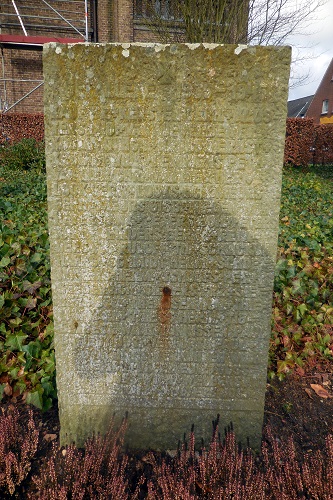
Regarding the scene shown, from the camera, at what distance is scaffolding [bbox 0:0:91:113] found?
14.1m

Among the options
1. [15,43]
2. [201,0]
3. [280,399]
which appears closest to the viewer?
[280,399]

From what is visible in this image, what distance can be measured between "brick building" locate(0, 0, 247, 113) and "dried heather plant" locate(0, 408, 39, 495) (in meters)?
13.9

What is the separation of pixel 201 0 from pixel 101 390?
9.50 meters

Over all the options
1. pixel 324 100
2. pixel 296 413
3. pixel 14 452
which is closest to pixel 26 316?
pixel 14 452

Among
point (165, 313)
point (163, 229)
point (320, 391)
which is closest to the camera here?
point (163, 229)

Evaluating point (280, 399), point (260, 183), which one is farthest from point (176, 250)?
point (280, 399)

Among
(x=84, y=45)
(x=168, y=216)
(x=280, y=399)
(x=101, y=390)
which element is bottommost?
(x=280, y=399)

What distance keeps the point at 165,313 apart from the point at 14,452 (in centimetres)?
108

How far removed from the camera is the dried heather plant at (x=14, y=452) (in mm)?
1846

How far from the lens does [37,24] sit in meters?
14.4

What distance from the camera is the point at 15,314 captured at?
3025mm

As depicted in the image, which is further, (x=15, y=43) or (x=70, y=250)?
(x=15, y=43)

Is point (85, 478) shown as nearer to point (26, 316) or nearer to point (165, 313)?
point (165, 313)

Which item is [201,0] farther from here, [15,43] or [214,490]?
[214,490]
